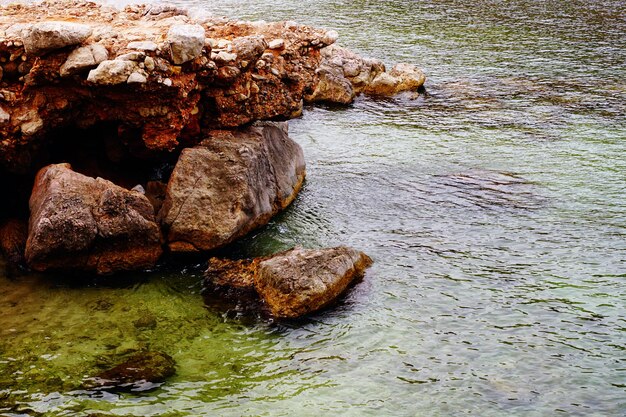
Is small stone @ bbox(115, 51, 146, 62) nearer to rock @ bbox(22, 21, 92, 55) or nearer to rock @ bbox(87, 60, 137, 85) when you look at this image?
rock @ bbox(87, 60, 137, 85)

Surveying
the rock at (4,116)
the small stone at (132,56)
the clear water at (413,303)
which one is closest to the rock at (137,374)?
the clear water at (413,303)

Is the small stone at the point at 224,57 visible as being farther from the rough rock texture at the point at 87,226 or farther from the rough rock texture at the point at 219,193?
the rough rock texture at the point at 87,226

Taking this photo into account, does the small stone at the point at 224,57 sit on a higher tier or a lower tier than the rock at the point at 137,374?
higher

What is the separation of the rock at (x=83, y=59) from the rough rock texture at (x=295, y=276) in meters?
5.23

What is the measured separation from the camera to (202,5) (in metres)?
45.9

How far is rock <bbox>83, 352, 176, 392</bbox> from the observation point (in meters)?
12.4

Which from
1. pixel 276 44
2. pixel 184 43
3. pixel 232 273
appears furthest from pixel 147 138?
pixel 276 44

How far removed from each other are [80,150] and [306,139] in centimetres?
903

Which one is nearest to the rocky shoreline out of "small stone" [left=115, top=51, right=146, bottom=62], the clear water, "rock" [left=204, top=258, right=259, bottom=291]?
"small stone" [left=115, top=51, right=146, bottom=62]

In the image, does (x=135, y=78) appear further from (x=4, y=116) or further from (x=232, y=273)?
(x=232, y=273)

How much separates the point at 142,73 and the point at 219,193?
11.0 feet

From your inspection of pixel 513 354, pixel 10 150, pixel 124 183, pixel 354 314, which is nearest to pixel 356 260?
pixel 354 314

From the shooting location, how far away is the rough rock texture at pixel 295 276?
573 inches

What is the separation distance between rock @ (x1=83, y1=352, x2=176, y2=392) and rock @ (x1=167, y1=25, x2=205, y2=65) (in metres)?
7.08
